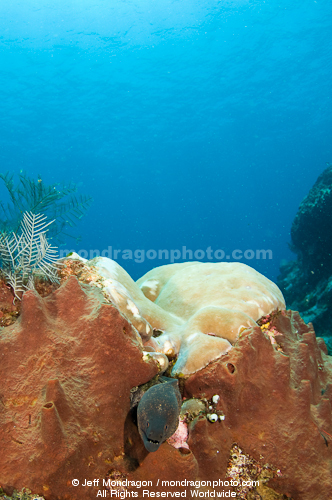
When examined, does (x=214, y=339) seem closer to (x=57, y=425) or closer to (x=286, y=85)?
(x=57, y=425)

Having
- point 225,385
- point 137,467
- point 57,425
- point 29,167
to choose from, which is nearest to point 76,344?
point 57,425

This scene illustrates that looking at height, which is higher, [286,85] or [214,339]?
[286,85]

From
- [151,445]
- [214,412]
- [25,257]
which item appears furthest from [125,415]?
[25,257]

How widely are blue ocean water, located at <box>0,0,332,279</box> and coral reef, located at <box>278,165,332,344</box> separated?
32.7m

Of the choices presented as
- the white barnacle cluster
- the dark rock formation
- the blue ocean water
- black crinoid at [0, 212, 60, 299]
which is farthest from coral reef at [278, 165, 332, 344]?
the blue ocean water

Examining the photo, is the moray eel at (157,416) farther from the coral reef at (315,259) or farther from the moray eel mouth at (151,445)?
the coral reef at (315,259)

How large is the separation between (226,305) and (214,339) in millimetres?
926

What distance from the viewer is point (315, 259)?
1319 cm

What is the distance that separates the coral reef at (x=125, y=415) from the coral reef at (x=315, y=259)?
9432 mm

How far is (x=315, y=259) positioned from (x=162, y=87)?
43.3 meters

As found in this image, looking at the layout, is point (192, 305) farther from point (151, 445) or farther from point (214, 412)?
point (151, 445)

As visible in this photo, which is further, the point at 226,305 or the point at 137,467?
the point at 226,305

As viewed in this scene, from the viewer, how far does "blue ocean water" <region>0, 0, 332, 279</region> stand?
3353cm

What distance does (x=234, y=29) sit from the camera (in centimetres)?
3603
